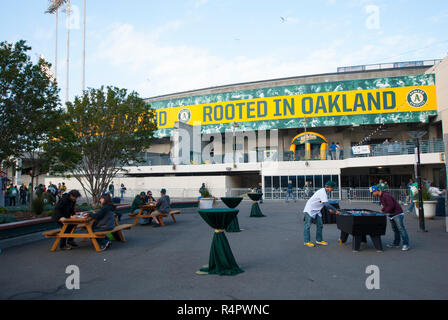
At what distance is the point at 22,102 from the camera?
36.3 ft

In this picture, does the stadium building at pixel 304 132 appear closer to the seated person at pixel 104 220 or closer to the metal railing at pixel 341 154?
the metal railing at pixel 341 154

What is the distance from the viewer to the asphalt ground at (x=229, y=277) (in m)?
4.81

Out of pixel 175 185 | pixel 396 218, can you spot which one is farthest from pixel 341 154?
pixel 396 218

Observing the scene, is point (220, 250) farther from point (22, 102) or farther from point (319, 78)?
point (319, 78)

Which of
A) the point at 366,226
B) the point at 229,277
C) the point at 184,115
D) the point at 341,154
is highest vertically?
the point at 184,115

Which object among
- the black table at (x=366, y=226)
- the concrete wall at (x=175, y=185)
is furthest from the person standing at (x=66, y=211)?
the concrete wall at (x=175, y=185)

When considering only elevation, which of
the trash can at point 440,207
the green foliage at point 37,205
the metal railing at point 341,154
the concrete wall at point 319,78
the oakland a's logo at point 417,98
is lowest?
the trash can at point 440,207

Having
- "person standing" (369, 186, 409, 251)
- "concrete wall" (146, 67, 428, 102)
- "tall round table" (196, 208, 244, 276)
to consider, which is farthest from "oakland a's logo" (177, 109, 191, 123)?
"tall round table" (196, 208, 244, 276)

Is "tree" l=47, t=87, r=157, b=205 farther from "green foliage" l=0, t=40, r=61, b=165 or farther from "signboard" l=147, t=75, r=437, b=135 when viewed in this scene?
"signboard" l=147, t=75, r=437, b=135

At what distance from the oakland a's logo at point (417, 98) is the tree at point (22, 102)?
32540mm

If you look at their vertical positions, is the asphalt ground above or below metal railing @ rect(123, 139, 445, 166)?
below

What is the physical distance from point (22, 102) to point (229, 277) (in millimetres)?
9813

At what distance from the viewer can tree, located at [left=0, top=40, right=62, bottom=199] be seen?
10531 mm

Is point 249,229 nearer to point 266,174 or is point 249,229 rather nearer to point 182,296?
point 182,296
